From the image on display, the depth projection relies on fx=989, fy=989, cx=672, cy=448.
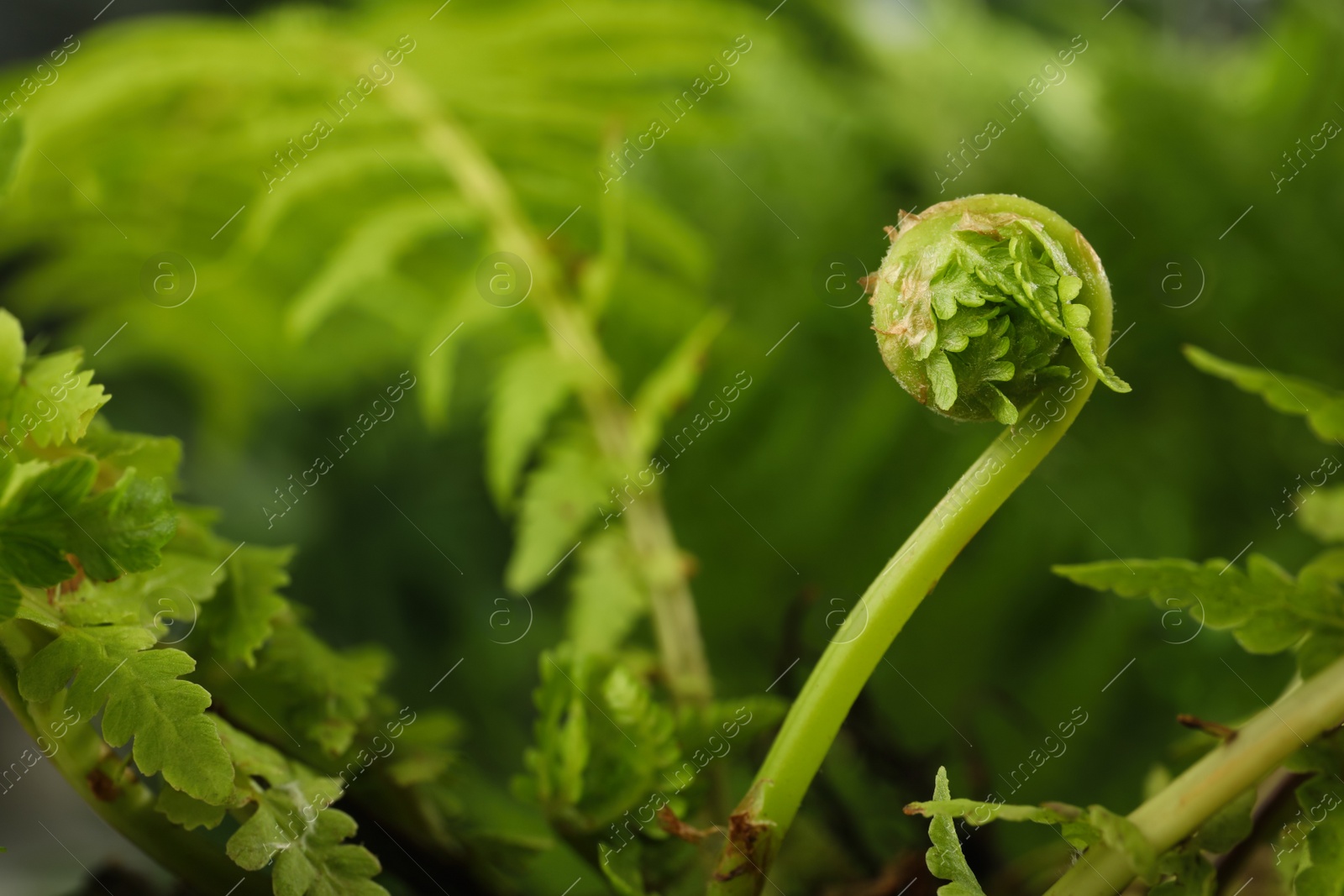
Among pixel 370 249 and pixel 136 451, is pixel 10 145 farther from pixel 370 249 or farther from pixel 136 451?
pixel 370 249

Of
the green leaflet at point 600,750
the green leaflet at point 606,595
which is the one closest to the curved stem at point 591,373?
the green leaflet at point 606,595

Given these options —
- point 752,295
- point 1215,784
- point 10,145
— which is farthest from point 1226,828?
point 752,295

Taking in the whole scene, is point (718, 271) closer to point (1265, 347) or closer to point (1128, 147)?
point (1128, 147)

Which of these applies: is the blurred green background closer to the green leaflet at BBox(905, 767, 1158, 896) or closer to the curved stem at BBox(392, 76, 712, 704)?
the curved stem at BBox(392, 76, 712, 704)

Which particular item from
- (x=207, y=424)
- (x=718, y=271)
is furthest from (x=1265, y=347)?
(x=207, y=424)

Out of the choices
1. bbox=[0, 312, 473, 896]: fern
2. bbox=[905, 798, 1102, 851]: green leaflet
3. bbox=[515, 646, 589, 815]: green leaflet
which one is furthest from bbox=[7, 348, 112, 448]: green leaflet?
bbox=[905, 798, 1102, 851]: green leaflet
